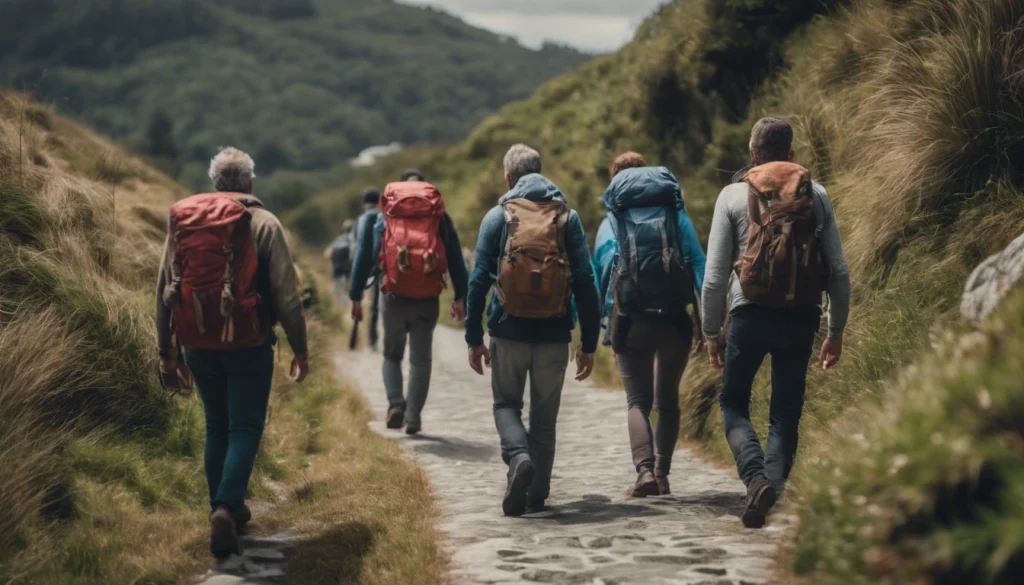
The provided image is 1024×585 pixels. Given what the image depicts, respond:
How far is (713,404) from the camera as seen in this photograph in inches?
353

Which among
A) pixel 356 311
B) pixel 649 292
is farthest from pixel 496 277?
pixel 356 311

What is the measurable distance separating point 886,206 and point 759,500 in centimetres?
272

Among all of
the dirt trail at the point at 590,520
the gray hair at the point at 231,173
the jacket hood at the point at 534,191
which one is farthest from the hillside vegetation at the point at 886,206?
the gray hair at the point at 231,173

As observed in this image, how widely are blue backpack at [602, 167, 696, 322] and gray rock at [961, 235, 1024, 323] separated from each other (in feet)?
6.77

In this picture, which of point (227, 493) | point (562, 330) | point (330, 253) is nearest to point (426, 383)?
point (562, 330)

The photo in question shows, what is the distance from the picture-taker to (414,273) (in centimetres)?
940

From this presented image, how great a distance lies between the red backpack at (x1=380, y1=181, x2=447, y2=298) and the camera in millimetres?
9258

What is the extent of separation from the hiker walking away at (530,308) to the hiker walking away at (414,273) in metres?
2.05

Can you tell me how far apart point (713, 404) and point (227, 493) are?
416 cm

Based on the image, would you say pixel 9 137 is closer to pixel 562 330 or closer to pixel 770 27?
pixel 562 330

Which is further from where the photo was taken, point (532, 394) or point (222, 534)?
point (532, 394)

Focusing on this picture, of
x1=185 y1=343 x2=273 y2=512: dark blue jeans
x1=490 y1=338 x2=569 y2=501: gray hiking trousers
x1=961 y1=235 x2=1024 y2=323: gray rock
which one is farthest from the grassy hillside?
x1=961 y1=235 x2=1024 y2=323: gray rock

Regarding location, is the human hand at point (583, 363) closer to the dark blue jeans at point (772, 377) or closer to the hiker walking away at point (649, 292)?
the hiker walking away at point (649, 292)

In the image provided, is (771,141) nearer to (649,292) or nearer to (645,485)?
(649,292)
